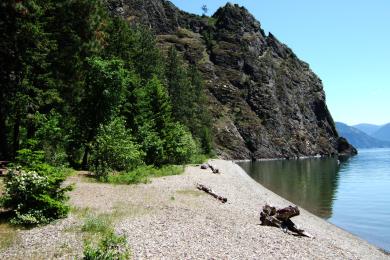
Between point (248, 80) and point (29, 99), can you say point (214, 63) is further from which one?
point (29, 99)

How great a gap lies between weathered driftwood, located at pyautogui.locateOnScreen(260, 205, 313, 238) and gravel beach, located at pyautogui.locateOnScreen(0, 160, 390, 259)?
696 millimetres

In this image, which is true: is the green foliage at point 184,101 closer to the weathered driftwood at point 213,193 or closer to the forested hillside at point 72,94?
the forested hillside at point 72,94

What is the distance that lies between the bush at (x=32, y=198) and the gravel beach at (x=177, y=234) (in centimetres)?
80

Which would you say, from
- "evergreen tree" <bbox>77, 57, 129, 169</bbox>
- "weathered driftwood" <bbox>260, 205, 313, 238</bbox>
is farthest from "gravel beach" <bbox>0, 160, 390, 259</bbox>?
"evergreen tree" <bbox>77, 57, 129, 169</bbox>

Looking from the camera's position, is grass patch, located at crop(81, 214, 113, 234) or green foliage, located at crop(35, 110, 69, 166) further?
green foliage, located at crop(35, 110, 69, 166)

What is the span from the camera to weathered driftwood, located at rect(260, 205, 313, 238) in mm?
23688

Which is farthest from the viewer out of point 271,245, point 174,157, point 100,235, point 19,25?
point 174,157

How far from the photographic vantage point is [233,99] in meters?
178

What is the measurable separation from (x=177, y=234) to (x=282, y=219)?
8.68 meters

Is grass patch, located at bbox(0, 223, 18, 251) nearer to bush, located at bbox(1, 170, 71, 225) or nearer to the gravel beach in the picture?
the gravel beach

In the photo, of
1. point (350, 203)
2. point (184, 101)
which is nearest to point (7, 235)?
point (350, 203)

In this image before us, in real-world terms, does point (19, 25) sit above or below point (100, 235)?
above

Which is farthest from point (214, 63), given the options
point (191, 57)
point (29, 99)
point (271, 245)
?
point (271, 245)

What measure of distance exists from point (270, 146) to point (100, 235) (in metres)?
157
